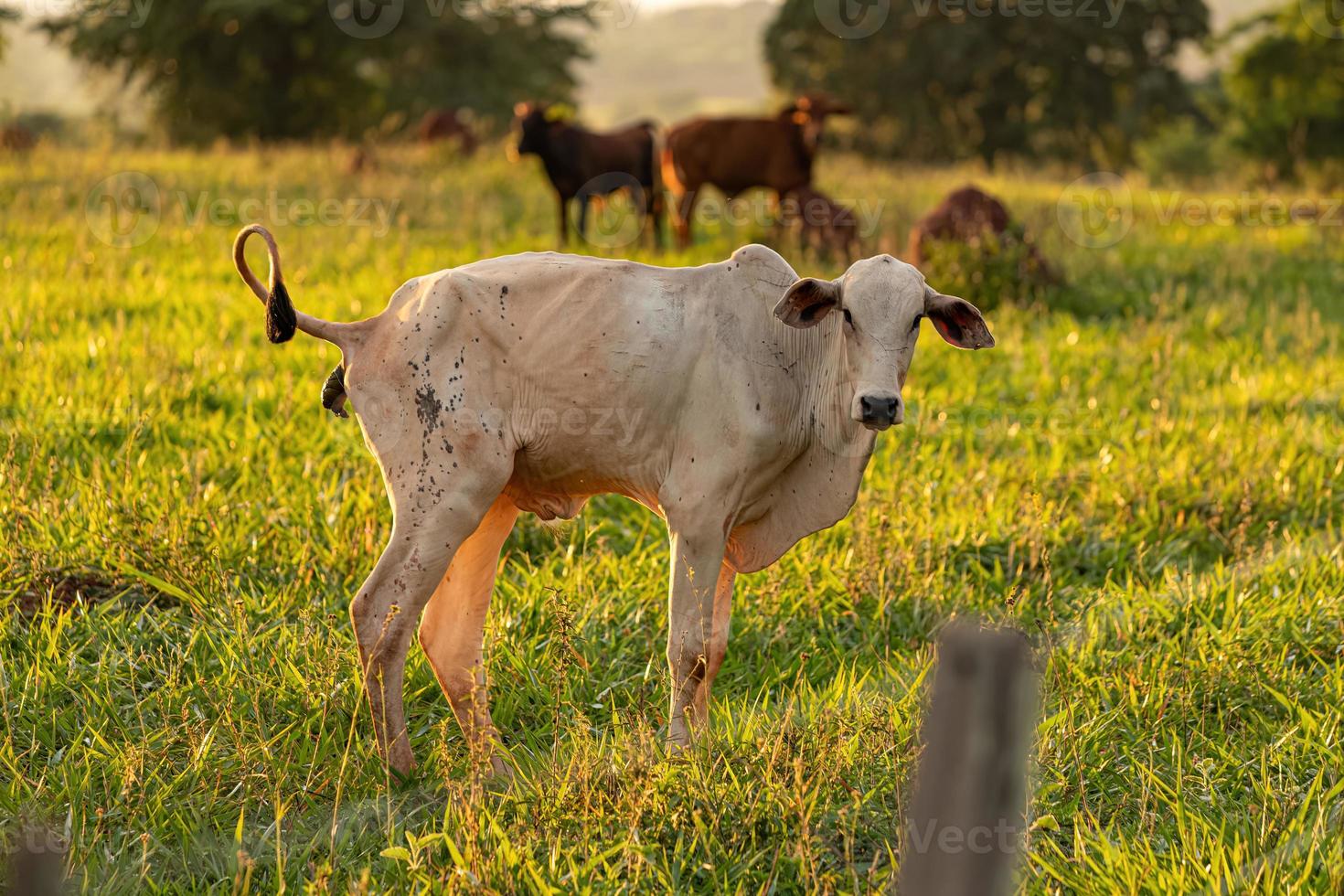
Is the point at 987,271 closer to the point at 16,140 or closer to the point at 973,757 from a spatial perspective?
the point at 973,757

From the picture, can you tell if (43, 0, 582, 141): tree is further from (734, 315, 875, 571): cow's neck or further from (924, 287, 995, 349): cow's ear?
(924, 287, 995, 349): cow's ear

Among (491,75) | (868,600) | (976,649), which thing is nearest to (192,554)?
(868,600)

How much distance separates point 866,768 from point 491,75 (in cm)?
2571

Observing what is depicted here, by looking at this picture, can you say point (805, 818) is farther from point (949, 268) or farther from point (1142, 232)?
point (1142, 232)

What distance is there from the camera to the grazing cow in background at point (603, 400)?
3.99m

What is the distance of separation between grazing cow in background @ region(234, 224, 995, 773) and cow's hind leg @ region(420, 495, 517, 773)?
183mm

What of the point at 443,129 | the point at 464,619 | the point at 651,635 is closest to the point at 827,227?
the point at 651,635

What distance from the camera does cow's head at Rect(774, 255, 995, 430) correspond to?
363 centimetres

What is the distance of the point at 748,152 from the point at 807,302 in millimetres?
10312

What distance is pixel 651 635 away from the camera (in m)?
5.12

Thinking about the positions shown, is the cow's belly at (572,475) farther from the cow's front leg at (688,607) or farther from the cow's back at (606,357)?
the cow's front leg at (688,607)

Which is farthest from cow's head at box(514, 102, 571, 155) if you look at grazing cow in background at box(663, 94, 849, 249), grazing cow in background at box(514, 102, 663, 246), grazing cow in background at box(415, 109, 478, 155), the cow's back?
the cow's back

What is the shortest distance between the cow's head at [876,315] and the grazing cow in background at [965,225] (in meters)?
7.22

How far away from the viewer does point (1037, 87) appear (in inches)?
1233
